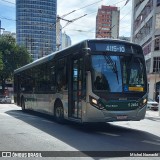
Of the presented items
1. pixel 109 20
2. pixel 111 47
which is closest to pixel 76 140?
pixel 111 47

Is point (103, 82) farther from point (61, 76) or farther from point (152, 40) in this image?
point (152, 40)

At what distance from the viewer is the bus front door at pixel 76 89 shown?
11.4 meters

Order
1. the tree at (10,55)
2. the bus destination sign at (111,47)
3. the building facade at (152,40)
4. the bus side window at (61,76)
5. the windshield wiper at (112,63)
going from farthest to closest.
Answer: the tree at (10,55) → the building facade at (152,40) → the bus side window at (61,76) → the bus destination sign at (111,47) → the windshield wiper at (112,63)

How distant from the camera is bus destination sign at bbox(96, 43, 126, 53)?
1121 centimetres

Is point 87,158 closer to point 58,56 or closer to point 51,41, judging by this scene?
point 58,56

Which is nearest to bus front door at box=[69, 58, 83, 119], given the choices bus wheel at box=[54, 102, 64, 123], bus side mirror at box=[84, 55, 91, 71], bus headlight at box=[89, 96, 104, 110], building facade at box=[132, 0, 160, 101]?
bus side mirror at box=[84, 55, 91, 71]

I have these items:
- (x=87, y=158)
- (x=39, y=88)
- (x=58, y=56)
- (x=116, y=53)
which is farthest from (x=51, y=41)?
(x=87, y=158)

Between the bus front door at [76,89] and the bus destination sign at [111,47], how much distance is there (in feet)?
2.61

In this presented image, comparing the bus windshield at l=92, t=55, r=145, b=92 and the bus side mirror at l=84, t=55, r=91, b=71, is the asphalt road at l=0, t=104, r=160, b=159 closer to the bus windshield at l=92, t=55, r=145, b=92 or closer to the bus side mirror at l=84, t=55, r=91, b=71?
the bus windshield at l=92, t=55, r=145, b=92

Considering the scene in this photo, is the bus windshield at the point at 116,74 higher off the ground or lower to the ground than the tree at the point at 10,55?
lower

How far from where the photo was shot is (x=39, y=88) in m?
16.7

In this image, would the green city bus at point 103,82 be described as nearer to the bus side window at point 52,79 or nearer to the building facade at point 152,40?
the bus side window at point 52,79

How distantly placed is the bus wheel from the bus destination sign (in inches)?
134

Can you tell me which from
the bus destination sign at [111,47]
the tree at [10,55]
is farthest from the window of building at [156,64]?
the bus destination sign at [111,47]
